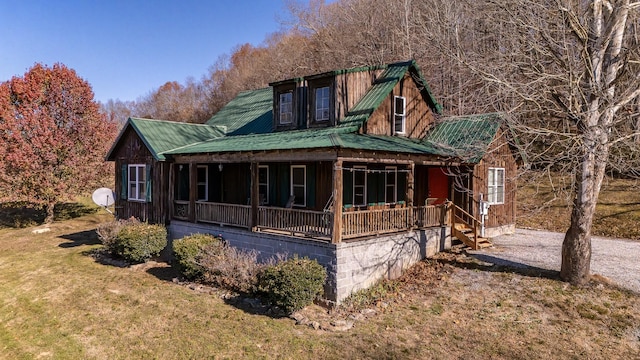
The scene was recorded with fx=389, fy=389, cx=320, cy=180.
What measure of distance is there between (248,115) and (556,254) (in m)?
15.6

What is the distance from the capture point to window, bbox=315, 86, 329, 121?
15711 mm

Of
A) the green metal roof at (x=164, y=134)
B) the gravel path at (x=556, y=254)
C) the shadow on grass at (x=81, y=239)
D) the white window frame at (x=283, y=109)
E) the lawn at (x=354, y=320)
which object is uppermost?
the white window frame at (x=283, y=109)

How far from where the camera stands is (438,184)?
18016mm

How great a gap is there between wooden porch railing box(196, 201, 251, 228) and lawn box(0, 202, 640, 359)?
282 cm

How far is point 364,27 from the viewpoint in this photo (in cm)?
3359

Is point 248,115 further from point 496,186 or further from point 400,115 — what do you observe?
point 496,186

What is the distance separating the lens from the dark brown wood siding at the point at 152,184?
17219mm

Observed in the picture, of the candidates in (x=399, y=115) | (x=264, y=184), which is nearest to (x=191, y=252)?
(x=264, y=184)

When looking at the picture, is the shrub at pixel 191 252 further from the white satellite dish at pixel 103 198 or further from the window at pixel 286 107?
the white satellite dish at pixel 103 198

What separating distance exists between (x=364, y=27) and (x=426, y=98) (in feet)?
60.2

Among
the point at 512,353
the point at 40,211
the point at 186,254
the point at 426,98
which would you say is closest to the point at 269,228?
the point at 186,254

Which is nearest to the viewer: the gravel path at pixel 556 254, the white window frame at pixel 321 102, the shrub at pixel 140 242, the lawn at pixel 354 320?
the lawn at pixel 354 320

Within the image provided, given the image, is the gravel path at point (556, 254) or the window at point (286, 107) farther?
the window at point (286, 107)

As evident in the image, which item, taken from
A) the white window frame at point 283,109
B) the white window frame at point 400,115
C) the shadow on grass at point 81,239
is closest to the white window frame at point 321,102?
the white window frame at point 283,109
